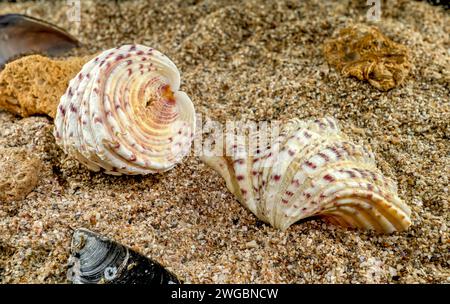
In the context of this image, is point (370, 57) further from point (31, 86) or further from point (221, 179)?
point (31, 86)

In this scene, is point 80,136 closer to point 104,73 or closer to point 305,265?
point 104,73

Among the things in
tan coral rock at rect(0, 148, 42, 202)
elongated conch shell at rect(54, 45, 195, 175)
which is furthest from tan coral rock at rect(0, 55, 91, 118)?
elongated conch shell at rect(54, 45, 195, 175)

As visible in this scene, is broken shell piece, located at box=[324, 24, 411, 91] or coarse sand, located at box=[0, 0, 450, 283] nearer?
coarse sand, located at box=[0, 0, 450, 283]

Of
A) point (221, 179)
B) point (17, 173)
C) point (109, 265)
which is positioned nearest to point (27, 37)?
point (17, 173)

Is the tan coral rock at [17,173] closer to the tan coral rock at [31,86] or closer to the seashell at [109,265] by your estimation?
the tan coral rock at [31,86]

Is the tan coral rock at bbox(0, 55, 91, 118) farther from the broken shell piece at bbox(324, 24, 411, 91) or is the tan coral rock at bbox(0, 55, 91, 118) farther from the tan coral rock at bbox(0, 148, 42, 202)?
the broken shell piece at bbox(324, 24, 411, 91)

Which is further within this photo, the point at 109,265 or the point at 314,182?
the point at 314,182
